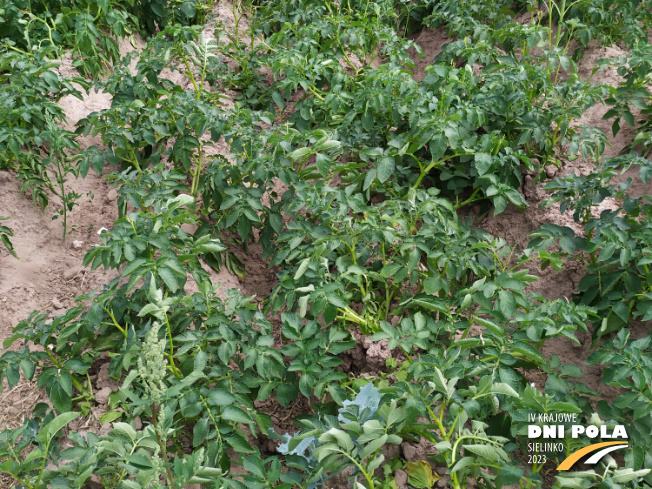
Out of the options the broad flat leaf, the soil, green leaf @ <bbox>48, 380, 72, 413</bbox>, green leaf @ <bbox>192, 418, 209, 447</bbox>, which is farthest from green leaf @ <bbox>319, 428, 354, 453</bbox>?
green leaf @ <bbox>48, 380, 72, 413</bbox>

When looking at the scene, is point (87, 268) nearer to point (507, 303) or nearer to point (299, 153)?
point (299, 153)

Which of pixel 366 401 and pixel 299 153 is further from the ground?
pixel 299 153

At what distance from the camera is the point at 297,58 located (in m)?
3.32

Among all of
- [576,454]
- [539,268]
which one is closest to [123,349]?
[576,454]

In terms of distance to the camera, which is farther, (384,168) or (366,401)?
(384,168)

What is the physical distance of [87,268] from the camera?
2.94m

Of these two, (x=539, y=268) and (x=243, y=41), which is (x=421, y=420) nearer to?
(x=539, y=268)

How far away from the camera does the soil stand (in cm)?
243

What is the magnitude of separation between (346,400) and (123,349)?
903 mm

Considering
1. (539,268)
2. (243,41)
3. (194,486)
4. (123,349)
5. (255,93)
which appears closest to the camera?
(194,486)

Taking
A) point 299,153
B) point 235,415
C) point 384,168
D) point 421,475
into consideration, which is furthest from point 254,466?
point 384,168

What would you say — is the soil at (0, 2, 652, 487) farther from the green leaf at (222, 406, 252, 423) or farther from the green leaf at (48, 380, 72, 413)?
the green leaf at (222, 406, 252, 423)

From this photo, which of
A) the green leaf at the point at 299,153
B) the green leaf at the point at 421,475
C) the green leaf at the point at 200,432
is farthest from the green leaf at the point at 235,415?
the green leaf at the point at 299,153

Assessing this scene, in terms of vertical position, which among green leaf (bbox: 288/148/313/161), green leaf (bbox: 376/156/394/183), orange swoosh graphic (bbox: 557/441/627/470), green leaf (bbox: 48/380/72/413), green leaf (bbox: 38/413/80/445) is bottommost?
orange swoosh graphic (bbox: 557/441/627/470)
